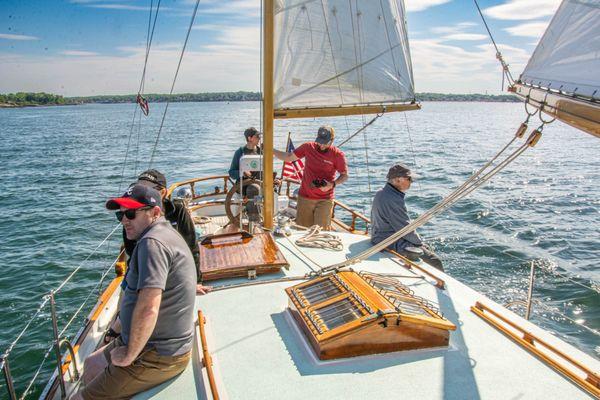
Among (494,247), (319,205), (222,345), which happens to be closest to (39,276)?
(319,205)

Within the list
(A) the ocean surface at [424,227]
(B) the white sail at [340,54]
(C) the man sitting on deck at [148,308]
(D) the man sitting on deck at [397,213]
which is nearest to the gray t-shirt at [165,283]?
(C) the man sitting on deck at [148,308]

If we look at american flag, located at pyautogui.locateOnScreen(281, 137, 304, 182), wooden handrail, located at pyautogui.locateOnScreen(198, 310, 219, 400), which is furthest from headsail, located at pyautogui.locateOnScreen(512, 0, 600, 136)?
american flag, located at pyautogui.locateOnScreen(281, 137, 304, 182)

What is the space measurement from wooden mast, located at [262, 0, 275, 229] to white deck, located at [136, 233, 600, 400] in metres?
2.03

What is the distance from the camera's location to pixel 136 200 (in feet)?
8.78

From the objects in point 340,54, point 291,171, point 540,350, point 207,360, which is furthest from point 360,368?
point 291,171

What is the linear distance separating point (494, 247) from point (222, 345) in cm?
961

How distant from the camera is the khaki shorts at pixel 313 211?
699 centimetres

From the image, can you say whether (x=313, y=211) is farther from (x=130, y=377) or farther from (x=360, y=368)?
(x=130, y=377)

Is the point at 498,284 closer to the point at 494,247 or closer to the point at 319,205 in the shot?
the point at 494,247

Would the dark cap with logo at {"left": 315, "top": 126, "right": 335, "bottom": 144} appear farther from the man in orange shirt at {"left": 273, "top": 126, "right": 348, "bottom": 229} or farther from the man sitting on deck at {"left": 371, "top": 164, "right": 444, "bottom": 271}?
the man sitting on deck at {"left": 371, "top": 164, "right": 444, "bottom": 271}

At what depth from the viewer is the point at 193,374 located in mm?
3152

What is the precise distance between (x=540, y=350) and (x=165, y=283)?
3038 mm

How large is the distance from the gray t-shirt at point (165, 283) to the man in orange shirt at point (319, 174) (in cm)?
365

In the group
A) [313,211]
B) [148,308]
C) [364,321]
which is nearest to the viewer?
[148,308]
